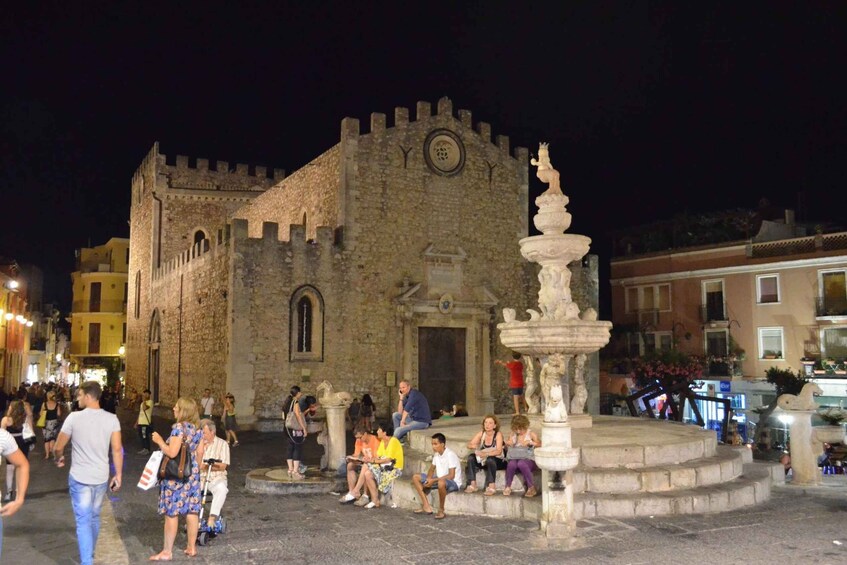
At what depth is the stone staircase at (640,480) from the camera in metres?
9.04

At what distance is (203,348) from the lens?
24.5 metres

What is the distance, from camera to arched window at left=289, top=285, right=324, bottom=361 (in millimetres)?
22016

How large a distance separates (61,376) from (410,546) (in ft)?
200

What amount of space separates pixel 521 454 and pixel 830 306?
24755 mm

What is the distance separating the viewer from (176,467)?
7.30 meters

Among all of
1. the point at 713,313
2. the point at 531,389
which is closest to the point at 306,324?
the point at 531,389

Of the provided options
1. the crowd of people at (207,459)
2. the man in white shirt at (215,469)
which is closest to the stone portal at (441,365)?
the crowd of people at (207,459)

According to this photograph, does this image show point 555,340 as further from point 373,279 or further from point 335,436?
point 373,279

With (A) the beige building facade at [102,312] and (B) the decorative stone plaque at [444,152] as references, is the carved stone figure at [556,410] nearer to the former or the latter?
(B) the decorative stone plaque at [444,152]

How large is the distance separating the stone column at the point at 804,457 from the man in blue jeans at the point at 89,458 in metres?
9.89

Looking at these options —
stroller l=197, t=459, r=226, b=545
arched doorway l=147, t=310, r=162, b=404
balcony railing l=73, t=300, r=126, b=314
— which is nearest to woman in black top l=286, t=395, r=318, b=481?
stroller l=197, t=459, r=226, b=545

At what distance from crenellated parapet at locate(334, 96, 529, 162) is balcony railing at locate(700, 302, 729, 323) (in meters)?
12.3

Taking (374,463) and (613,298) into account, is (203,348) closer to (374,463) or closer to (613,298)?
(374,463)

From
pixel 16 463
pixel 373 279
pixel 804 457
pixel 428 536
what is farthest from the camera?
pixel 373 279
